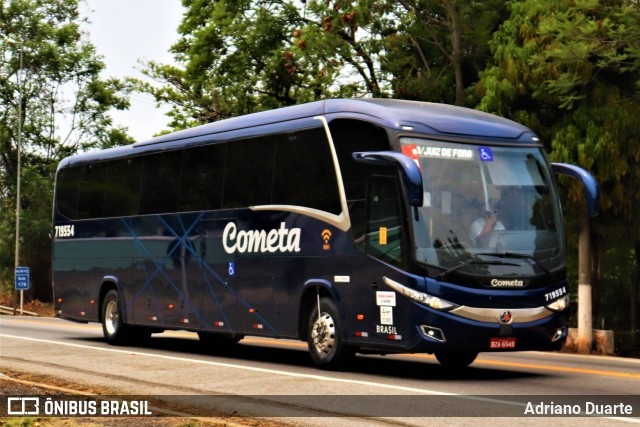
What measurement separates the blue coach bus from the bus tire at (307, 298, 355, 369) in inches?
0.9

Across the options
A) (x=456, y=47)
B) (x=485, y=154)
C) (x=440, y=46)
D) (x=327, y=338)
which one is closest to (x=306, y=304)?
(x=327, y=338)

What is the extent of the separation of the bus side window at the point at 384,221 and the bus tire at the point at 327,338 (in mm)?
1265

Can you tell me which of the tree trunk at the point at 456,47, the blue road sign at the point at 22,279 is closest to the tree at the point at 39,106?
the blue road sign at the point at 22,279

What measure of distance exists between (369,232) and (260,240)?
308cm

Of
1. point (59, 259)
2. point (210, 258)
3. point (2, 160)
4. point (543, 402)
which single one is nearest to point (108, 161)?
point (59, 259)

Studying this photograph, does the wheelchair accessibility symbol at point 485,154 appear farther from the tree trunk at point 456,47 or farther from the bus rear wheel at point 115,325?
the tree trunk at point 456,47

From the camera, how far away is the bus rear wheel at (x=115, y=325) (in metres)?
23.5

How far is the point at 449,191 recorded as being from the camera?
1538 centimetres

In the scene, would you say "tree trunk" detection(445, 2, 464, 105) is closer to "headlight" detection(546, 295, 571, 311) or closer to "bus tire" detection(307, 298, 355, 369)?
"bus tire" detection(307, 298, 355, 369)

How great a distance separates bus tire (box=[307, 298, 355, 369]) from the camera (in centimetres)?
1650

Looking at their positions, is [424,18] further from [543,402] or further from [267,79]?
[543,402]

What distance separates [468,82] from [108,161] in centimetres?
1119

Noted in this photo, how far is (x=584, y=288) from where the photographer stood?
90.2 ft

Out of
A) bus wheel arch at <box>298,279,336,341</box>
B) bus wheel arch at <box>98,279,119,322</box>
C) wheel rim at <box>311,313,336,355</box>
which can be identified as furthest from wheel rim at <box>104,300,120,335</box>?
wheel rim at <box>311,313,336,355</box>
